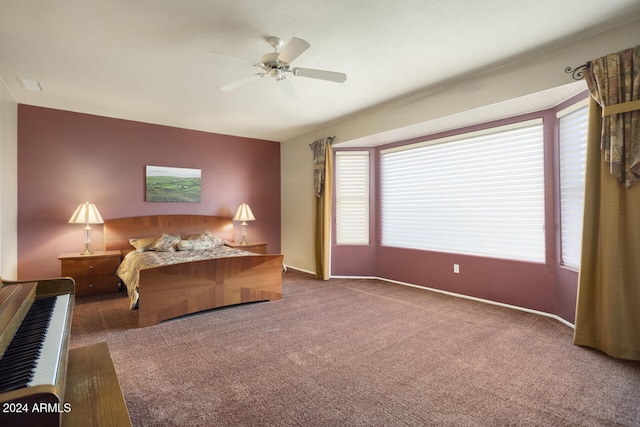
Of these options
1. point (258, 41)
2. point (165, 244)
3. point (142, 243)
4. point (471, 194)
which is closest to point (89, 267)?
point (142, 243)

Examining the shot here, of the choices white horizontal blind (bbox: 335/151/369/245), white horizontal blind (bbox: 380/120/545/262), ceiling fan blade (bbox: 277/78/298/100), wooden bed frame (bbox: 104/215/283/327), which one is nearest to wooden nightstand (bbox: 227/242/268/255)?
white horizontal blind (bbox: 335/151/369/245)

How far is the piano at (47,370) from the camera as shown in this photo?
0.75m

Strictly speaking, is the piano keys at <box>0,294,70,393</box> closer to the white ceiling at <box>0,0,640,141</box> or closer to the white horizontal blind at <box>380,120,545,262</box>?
the white ceiling at <box>0,0,640,141</box>

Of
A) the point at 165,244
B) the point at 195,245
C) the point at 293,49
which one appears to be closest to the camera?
the point at 293,49

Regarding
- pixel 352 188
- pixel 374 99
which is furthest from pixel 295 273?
pixel 374 99

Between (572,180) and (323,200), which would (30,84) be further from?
(572,180)

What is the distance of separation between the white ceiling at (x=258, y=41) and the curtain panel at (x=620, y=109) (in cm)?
34

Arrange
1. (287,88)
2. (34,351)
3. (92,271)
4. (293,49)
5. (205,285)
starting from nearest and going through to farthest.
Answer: (34,351)
(293,49)
(287,88)
(205,285)
(92,271)

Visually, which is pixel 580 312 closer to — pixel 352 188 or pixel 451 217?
pixel 451 217

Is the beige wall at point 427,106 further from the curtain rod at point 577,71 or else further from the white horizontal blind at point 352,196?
the white horizontal blind at point 352,196

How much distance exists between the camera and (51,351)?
3.50 feet

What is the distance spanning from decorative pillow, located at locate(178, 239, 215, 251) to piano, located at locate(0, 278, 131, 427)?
2837mm

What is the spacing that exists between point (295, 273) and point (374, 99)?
3237 millimetres

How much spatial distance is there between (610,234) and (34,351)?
3.50 m
